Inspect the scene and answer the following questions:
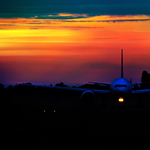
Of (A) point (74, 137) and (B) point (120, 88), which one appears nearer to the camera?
(A) point (74, 137)

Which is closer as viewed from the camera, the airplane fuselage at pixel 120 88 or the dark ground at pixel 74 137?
the dark ground at pixel 74 137

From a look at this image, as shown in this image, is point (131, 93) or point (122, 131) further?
point (131, 93)

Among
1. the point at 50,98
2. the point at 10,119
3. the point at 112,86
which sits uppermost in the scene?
the point at 50,98

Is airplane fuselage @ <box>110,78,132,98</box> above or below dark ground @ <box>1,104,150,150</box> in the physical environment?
above

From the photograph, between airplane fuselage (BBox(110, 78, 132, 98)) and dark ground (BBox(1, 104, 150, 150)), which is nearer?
dark ground (BBox(1, 104, 150, 150))

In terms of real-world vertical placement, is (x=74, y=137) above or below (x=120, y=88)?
below

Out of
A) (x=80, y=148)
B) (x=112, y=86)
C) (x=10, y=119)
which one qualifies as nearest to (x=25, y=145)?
(x=80, y=148)

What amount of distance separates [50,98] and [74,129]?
121 ft

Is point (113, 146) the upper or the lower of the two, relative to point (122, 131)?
lower

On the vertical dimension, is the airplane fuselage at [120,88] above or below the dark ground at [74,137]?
above

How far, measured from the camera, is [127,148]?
12.1 metres

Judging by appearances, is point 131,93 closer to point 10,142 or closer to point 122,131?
point 122,131

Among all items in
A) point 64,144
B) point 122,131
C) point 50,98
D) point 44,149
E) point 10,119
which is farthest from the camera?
point 50,98

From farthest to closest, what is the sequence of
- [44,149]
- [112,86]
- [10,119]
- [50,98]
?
[50,98]
[112,86]
[10,119]
[44,149]
